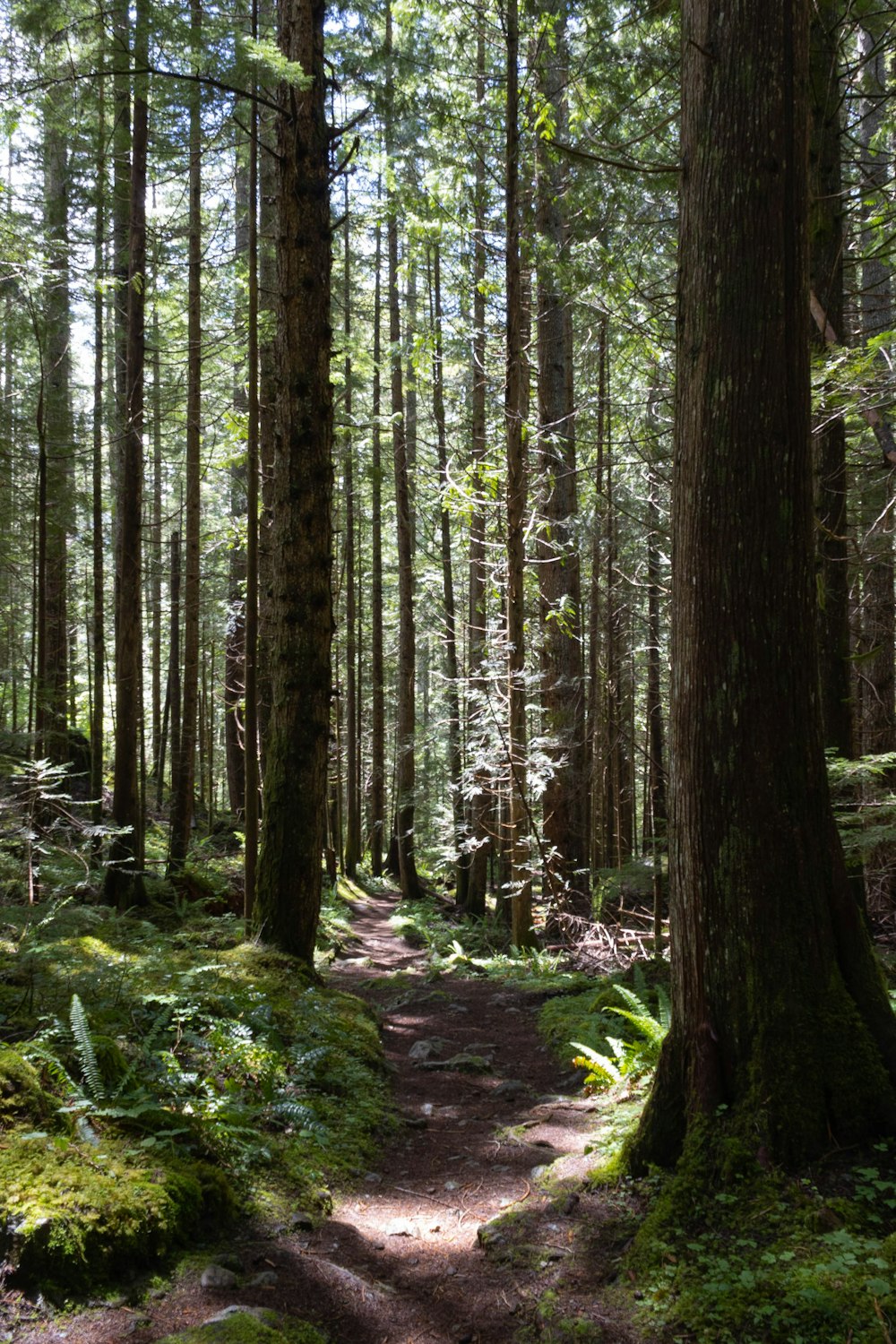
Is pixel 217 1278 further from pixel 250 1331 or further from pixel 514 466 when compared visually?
pixel 514 466

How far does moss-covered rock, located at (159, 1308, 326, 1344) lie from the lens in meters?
2.41

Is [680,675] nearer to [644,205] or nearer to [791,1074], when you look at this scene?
[791,1074]

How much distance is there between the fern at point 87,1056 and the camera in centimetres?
341

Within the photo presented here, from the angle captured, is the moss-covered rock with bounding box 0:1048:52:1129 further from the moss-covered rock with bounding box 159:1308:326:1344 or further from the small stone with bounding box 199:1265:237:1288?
the moss-covered rock with bounding box 159:1308:326:1344

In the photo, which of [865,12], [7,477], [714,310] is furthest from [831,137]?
[7,477]

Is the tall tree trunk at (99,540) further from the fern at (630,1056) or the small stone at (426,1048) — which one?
the fern at (630,1056)

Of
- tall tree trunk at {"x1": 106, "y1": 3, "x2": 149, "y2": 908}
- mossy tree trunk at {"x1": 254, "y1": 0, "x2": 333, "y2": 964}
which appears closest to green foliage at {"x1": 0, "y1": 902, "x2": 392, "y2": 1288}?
mossy tree trunk at {"x1": 254, "y1": 0, "x2": 333, "y2": 964}

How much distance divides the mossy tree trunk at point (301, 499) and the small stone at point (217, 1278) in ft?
13.8

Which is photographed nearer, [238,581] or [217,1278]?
[217,1278]

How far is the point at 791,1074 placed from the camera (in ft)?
10.4

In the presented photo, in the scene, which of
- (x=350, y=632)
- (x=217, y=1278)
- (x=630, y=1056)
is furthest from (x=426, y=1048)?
(x=350, y=632)

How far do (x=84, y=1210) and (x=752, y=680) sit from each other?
317 centimetres

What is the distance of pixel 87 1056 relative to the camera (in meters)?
3.48

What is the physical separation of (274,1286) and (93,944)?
4.50 meters
